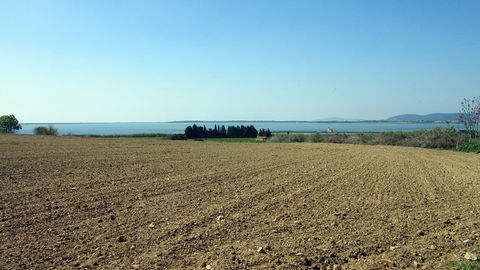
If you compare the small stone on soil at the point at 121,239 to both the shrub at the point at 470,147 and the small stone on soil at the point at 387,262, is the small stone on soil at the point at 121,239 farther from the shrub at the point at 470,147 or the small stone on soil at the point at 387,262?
the shrub at the point at 470,147

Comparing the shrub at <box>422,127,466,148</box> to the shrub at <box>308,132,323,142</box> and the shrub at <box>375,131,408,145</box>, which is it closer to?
the shrub at <box>375,131,408,145</box>

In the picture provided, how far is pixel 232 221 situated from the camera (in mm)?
7090

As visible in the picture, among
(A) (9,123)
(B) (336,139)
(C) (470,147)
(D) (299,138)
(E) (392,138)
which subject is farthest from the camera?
(A) (9,123)

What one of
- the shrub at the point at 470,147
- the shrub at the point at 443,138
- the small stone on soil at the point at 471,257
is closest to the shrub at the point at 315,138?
the shrub at the point at 443,138

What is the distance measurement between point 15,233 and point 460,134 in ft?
118

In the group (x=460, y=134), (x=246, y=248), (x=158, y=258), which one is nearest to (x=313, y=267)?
(x=246, y=248)

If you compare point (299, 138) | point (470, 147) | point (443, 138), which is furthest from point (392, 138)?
point (299, 138)

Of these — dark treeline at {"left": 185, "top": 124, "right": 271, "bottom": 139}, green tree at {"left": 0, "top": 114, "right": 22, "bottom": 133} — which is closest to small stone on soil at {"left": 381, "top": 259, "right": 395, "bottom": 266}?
green tree at {"left": 0, "top": 114, "right": 22, "bottom": 133}

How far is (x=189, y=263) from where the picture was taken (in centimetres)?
504

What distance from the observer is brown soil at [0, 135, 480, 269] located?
5238mm

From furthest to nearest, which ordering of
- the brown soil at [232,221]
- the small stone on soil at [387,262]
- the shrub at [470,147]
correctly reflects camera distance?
1. the shrub at [470,147]
2. the brown soil at [232,221]
3. the small stone on soil at [387,262]

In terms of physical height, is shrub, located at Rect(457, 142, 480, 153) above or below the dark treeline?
below

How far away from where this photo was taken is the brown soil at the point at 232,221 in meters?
5.24

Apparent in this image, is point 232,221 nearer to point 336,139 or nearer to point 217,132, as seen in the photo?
point 336,139
